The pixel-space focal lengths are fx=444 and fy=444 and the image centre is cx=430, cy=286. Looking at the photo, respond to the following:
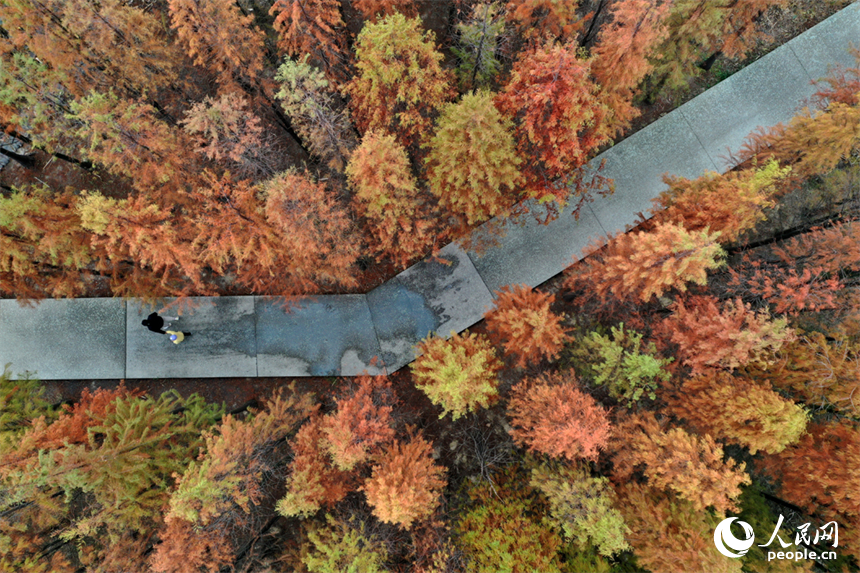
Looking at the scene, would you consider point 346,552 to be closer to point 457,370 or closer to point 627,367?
point 457,370

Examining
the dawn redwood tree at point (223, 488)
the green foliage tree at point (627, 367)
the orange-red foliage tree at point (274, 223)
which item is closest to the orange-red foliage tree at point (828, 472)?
the green foliage tree at point (627, 367)

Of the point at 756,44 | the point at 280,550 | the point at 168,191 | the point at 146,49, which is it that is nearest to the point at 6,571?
the point at 280,550

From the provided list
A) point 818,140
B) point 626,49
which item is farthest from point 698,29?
point 818,140

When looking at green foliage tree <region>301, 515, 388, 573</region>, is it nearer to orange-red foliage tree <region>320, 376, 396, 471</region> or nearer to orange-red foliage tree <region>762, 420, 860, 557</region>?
orange-red foliage tree <region>320, 376, 396, 471</region>

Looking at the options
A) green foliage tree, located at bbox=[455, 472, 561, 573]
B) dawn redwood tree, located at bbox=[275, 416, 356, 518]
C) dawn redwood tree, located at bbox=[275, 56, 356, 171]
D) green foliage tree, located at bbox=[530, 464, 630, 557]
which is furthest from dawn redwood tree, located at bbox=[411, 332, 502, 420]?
dawn redwood tree, located at bbox=[275, 56, 356, 171]

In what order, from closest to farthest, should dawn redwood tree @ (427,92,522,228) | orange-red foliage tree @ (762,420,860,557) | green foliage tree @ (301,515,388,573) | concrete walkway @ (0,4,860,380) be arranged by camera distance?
dawn redwood tree @ (427,92,522,228), orange-red foliage tree @ (762,420,860,557), green foliage tree @ (301,515,388,573), concrete walkway @ (0,4,860,380)

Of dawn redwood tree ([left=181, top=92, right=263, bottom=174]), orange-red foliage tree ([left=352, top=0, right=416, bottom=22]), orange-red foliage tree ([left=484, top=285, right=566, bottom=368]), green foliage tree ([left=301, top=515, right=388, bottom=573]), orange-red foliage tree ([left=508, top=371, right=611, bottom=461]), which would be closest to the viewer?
orange-red foliage tree ([left=508, top=371, right=611, bottom=461])
